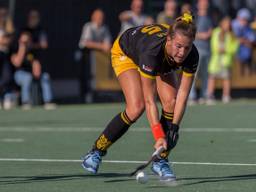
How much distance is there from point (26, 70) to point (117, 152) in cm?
886

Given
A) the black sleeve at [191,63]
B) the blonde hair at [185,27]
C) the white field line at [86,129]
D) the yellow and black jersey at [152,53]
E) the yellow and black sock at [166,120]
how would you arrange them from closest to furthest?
the blonde hair at [185,27]
the yellow and black jersey at [152,53]
the black sleeve at [191,63]
the yellow and black sock at [166,120]
the white field line at [86,129]

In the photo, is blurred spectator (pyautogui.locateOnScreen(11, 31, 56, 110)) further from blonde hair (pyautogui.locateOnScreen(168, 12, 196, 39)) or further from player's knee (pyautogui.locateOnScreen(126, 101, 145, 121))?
blonde hair (pyautogui.locateOnScreen(168, 12, 196, 39))

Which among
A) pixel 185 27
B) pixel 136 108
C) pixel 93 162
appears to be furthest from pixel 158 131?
pixel 93 162

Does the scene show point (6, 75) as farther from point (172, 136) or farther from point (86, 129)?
point (172, 136)

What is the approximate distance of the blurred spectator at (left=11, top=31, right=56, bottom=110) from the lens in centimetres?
2028

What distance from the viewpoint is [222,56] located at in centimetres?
2125

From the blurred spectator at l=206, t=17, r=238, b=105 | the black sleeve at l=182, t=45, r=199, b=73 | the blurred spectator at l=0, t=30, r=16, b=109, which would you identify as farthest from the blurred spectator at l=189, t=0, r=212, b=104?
the black sleeve at l=182, t=45, r=199, b=73

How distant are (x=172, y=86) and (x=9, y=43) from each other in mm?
11300

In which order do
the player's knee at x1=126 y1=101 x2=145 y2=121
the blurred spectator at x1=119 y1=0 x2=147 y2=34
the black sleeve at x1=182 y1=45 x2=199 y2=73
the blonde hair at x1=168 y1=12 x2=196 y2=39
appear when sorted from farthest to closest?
the blurred spectator at x1=119 y1=0 x2=147 y2=34 → the player's knee at x1=126 y1=101 x2=145 y2=121 → the black sleeve at x1=182 y1=45 x2=199 y2=73 → the blonde hair at x1=168 y1=12 x2=196 y2=39

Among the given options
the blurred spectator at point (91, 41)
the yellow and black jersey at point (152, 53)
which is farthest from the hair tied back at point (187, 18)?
the blurred spectator at point (91, 41)

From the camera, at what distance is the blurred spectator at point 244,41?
21.7m

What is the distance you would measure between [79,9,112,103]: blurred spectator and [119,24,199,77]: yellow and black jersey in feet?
37.2

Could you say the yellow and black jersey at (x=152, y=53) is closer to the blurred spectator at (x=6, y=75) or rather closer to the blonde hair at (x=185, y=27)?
the blonde hair at (x=185, y=27)

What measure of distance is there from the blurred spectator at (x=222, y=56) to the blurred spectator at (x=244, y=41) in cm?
45
